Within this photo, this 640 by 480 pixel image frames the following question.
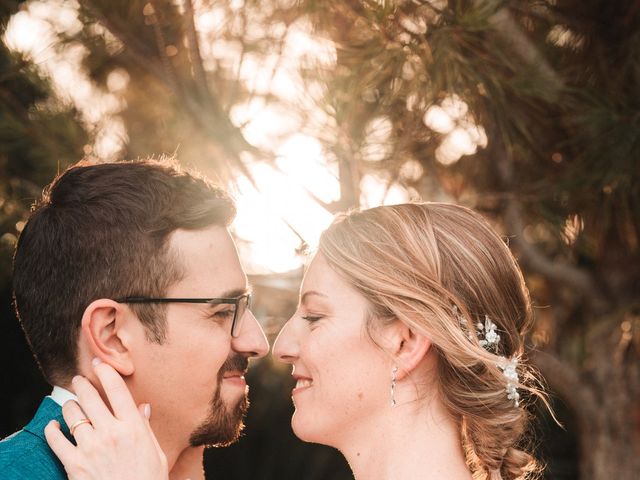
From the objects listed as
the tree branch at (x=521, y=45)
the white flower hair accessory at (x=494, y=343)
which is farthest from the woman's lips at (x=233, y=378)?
the tree branch at (x=521, y=45)

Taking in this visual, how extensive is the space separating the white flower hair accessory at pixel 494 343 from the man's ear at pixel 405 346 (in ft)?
0.44

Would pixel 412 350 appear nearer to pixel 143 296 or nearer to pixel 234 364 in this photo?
pixel 234 364

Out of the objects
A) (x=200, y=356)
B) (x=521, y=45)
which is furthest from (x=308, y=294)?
(x=521, y=45)

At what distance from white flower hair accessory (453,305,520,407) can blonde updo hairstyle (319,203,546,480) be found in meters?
0.01

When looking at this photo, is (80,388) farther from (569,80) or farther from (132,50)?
(569,80)

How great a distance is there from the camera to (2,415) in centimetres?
634

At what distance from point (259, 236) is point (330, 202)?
0.46m

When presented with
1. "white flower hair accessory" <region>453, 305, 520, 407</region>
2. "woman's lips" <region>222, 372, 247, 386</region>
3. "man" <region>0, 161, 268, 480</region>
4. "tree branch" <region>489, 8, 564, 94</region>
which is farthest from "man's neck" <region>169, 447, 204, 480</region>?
"tree branch" <region>489, 8, 564, 94</region>

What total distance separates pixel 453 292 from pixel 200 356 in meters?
0.84

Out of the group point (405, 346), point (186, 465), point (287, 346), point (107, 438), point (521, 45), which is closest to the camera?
point (107, 438)

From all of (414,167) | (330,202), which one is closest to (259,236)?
(330,202)

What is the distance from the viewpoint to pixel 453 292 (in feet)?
8.02

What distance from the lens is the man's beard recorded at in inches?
98.8

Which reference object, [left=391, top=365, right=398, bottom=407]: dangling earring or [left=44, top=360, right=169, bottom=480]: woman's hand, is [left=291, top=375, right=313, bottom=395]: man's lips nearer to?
[left=391, top=365, right=398, bottom=407]: dangling earring
